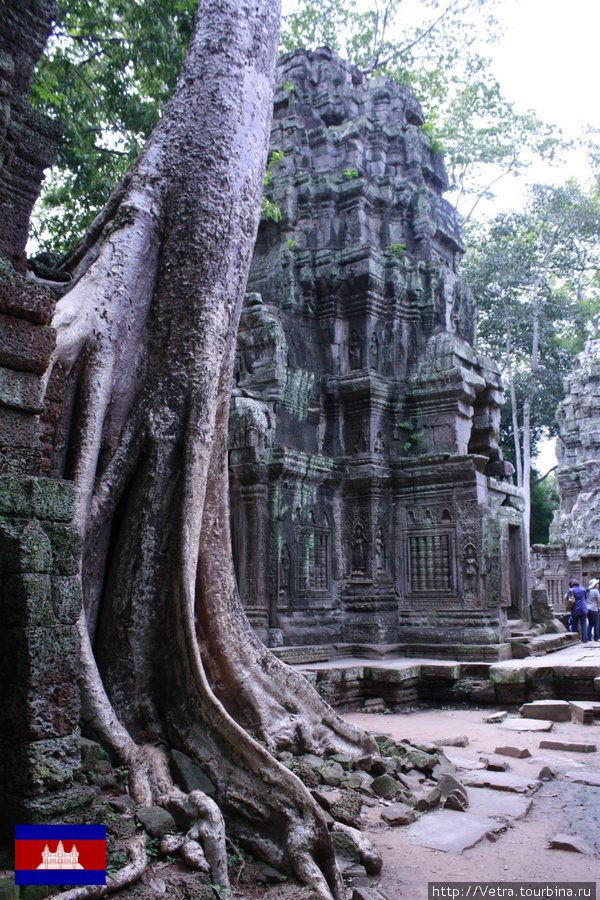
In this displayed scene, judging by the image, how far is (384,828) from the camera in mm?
3352

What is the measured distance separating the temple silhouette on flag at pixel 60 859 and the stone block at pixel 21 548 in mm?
821

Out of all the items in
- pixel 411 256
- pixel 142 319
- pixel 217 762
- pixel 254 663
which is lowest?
pixel 217 762

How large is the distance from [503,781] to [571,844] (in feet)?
3.24

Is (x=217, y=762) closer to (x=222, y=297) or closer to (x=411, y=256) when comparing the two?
(x=222, y=297)

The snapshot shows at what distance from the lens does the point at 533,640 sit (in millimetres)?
8023

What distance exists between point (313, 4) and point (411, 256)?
7.04 meters

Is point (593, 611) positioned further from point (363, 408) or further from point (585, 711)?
point (585, 711)

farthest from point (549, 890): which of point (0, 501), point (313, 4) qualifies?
point (313, 4)

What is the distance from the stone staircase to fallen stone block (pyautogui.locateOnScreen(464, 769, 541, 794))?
11.8 ft

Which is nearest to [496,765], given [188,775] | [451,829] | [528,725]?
[451,829]

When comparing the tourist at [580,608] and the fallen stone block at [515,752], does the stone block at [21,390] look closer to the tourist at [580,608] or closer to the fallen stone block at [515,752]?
the fallen stone block at [515,752]

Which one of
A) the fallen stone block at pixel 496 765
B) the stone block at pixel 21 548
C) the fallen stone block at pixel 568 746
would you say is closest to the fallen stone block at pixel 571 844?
the fallen stone block at pixel 496 765

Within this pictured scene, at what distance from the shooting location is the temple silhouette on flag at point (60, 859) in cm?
210

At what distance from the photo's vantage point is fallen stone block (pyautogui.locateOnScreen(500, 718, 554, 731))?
217 inches
